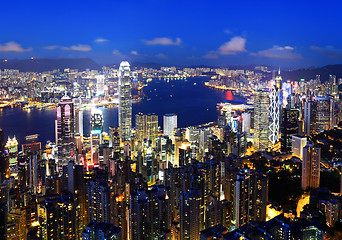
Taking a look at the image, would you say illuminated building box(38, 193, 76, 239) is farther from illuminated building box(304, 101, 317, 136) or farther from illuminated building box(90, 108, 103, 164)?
illuminated building box(304, 101, 317, 136)

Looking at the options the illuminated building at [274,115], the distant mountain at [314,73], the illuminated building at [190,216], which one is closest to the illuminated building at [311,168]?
the illuminated building at [190,216]

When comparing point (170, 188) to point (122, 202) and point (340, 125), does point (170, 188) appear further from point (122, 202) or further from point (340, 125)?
point (340, 125)

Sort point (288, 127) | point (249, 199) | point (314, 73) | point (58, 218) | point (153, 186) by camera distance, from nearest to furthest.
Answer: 1. point (58, 218)
2. point (249, 199)
3. point (153, 186)
4. point (288, 127)
5. point (314, 73)

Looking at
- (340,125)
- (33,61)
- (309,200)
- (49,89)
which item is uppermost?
(33,61)

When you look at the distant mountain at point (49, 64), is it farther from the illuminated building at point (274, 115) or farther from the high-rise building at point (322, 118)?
the high-rise building at point (322, 118)

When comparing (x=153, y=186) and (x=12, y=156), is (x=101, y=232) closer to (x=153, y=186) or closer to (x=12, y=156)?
(x=153, y=186)

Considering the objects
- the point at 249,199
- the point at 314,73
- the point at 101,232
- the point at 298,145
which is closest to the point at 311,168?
the point at 249,199

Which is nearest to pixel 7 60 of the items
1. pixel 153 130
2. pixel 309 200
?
pixel 153 130
